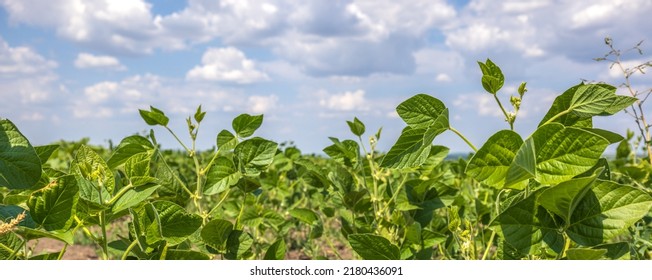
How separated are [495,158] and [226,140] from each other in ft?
3.07

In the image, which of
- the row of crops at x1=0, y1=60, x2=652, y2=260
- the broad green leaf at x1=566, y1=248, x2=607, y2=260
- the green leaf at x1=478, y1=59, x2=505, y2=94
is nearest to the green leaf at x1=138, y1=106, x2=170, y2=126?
the row of crops at x1=0, y1=60, x2=652, y2=260

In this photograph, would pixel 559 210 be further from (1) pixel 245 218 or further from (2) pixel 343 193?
(1) pixel 245 218

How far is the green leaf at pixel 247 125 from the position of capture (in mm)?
1839

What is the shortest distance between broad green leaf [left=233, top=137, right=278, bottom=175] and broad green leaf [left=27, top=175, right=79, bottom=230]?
578 millimetres

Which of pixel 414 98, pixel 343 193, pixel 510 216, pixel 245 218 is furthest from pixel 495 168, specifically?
pixel 245 218

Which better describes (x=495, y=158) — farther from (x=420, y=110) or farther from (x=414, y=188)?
(x=414, y=188)

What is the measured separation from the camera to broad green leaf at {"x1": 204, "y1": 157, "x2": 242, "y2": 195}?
5.72 ft

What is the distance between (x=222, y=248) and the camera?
1769mm

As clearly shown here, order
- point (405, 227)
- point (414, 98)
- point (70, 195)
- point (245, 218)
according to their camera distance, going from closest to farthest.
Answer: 1. point (70, 195)
2. point (414, 98)
3. point (405, 227)
4. point (245, 218)

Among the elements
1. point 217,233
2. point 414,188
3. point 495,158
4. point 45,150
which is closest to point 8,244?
point 45,150

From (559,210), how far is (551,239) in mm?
88

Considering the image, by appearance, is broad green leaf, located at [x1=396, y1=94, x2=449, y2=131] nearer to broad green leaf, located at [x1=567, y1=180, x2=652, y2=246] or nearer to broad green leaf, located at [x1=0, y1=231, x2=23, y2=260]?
broad green leaf, located at [x1=567, y1=180, x2=652, y2=246]

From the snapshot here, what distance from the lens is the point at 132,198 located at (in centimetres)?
133

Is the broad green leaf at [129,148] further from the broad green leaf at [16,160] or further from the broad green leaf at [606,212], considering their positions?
the broad green leaf at [606,212]
